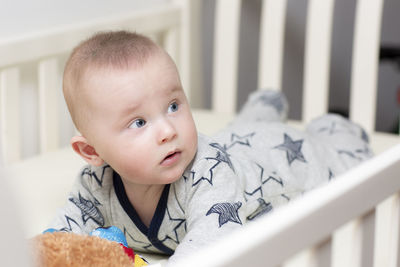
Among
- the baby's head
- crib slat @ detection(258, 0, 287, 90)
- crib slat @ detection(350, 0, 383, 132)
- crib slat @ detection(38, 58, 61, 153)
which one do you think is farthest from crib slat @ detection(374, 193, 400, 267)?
crib slat @ detection(38, 58, 61, 153)

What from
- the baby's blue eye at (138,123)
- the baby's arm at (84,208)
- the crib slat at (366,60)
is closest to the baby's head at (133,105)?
the baby's blue eye at (138,123)

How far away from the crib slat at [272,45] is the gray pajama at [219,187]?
372 mm

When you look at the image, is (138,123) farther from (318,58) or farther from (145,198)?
(318,58)

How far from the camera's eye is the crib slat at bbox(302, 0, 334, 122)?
4.63ft

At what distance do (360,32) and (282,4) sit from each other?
20 centimetres

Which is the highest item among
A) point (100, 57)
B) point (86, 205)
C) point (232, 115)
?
point (100, 57)

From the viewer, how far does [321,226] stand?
51 centimetres

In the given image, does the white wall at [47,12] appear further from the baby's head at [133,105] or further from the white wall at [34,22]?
the baby's head at [133,105]

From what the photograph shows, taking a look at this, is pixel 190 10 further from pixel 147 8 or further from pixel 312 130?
pixel 312 130

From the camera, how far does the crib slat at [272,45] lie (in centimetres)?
147

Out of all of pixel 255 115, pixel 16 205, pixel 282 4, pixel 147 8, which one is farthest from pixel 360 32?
pixel 16 205

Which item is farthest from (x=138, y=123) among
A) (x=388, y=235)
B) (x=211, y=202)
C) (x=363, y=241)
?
(x=388, y=235)

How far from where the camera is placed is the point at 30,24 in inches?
49.6

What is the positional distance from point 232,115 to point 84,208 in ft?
2.26
